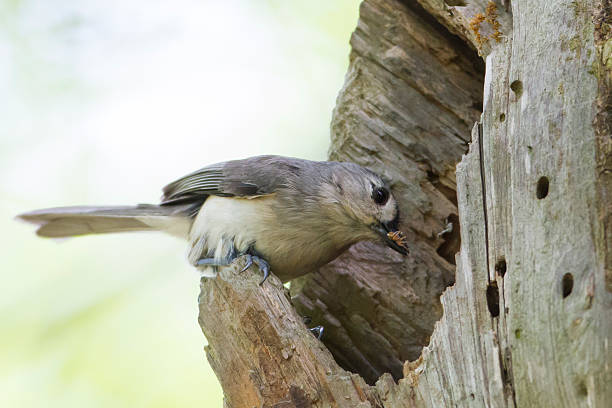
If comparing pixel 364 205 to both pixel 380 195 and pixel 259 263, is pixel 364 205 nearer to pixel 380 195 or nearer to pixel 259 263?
pixel 380 195

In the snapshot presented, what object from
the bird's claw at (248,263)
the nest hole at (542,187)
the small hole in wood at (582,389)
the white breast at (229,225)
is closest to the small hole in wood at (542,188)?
the nest hole at (542,187)

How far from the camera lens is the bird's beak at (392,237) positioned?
3611 mm

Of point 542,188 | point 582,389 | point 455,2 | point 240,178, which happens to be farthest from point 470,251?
point 240,178

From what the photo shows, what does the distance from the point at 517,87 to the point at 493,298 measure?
856 mm

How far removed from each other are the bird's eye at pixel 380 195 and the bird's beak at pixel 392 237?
13cm

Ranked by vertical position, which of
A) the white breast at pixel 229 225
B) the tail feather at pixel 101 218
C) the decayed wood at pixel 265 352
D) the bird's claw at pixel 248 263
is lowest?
the decayed wood at pixel 265 352

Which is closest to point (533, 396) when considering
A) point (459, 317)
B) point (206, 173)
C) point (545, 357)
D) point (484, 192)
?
point (545, 357)

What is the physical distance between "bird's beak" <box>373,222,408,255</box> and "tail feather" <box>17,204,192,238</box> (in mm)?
1363

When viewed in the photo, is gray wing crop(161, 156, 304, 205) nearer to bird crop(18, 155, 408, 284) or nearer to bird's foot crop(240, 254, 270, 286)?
bird crop(18, 155, 408, 284)

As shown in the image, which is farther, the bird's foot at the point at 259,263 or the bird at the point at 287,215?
the bird at the point at 287,215

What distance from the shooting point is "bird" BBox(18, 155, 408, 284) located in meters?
3.76

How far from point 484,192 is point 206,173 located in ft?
7.02

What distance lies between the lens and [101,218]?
4445mm

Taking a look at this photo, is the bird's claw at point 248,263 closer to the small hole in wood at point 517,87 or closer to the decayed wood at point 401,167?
the decayed wood at point 401,167
